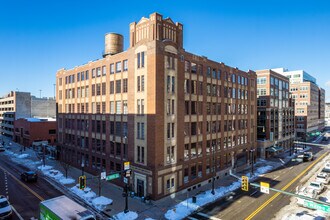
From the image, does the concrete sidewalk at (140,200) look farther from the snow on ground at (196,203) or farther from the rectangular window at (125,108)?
the rectangular window at (125,108)

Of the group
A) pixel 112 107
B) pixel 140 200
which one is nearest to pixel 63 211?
pixel 140 200

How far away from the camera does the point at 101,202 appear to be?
31672mm

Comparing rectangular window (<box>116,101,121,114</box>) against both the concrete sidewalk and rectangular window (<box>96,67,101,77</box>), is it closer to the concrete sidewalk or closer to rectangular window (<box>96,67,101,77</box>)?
rectangular window (<box>96,67,101,77</box>)

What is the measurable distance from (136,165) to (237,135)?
27039 mm

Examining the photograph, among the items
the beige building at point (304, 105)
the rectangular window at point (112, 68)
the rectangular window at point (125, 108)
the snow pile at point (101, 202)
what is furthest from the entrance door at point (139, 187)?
the beige building at point (304, 105)

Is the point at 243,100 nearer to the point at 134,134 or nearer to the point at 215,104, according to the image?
the point at 215,104

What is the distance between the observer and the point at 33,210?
2938 centimetres

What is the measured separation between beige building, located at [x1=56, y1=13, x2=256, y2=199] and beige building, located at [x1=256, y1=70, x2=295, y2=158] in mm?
15691

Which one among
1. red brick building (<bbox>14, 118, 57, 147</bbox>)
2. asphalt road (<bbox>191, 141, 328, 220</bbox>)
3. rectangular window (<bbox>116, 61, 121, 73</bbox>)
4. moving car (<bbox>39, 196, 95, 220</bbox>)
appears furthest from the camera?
red brick building (<bbox>14, 118, 57, 147</bbox>)

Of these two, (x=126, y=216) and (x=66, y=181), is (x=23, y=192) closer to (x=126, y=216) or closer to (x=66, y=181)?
(x=66, y=181)

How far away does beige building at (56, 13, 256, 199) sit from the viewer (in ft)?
109

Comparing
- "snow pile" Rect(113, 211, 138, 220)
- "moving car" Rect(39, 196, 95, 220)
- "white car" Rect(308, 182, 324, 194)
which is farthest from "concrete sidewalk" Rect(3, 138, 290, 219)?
"white car" Rect(308, 182, 324, 194)

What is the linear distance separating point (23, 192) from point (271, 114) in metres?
65.7

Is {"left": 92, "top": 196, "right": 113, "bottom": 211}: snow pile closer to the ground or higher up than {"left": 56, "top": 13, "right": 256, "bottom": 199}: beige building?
closer to the ground
